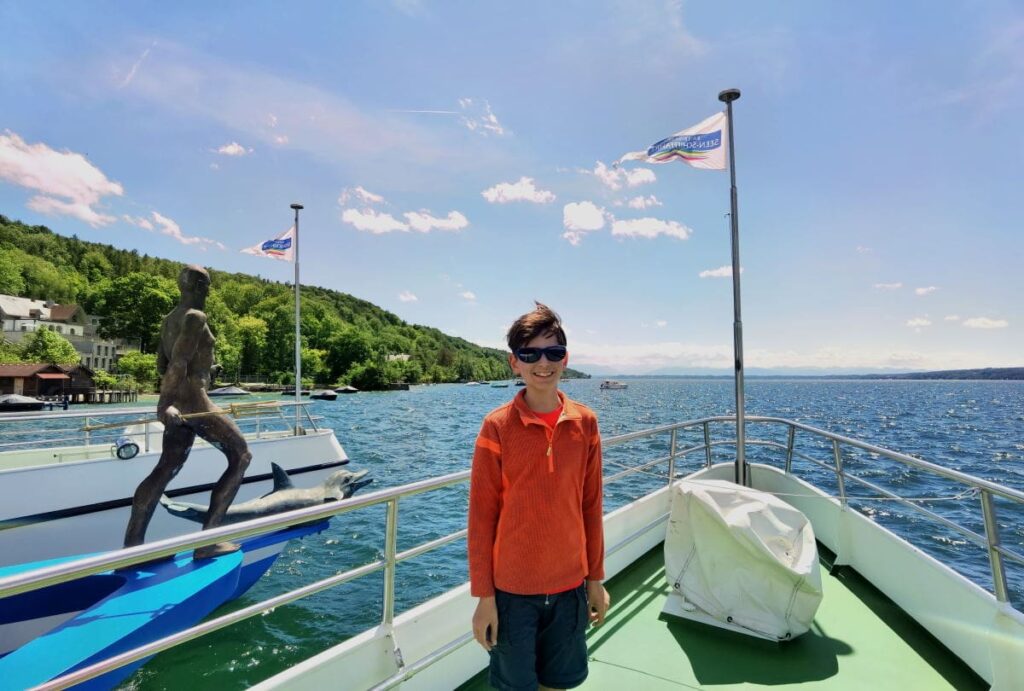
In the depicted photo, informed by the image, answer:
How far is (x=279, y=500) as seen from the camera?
6.47m

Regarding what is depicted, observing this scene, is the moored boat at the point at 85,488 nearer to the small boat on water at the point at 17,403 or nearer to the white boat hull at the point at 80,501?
the white boat hull at the point at 80,501

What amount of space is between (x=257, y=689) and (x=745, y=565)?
8.04 feet

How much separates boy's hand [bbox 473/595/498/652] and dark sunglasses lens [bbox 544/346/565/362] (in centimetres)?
76

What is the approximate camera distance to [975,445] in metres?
23.8

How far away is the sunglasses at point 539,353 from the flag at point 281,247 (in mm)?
11803

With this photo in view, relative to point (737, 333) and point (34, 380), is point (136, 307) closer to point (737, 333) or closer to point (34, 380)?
point (34, 380)

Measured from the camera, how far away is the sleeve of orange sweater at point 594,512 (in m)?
1.72

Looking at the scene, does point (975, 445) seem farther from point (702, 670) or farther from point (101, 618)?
point (101, 618)

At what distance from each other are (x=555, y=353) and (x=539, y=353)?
0.05 meters

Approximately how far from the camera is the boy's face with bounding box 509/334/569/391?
1.60m

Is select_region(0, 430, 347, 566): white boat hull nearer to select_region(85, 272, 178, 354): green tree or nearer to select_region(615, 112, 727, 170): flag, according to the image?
select_region(615, 112, 727, 170): flag

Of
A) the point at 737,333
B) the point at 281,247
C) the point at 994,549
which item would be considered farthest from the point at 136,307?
the point at 994,549

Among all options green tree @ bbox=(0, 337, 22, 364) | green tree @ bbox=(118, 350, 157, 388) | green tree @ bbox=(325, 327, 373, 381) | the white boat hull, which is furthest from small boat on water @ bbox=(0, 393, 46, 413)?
the white boat hull

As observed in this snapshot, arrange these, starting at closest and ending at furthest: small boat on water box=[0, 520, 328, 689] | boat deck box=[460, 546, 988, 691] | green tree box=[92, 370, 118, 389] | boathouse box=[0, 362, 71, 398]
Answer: boat deck box=[460, 546, 988, 691] < small boat on water box=[0, 520, 328, 689] < boathouse box=[0, 362, 71, 398] < green tree box=[92, 370, 118, 389]
